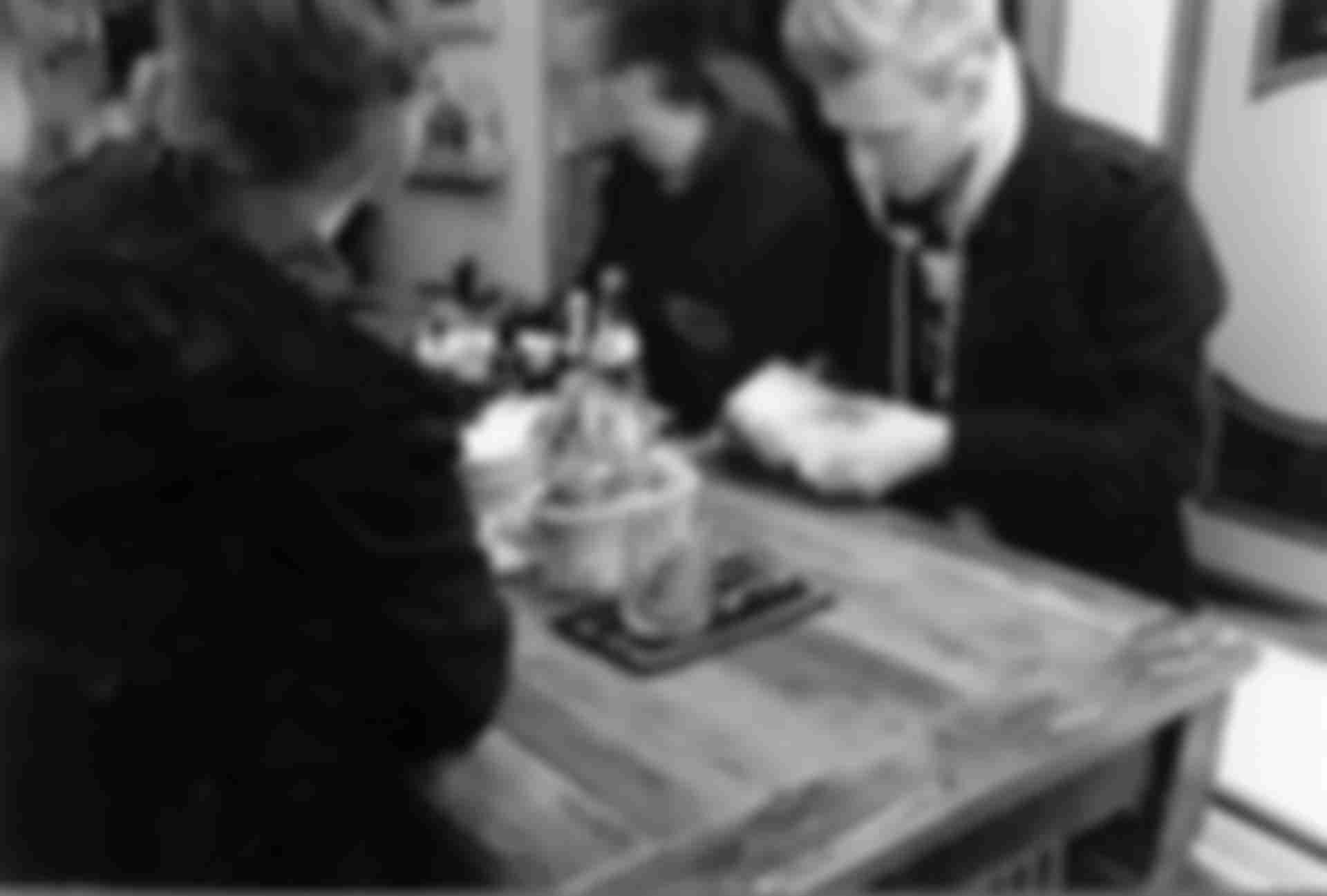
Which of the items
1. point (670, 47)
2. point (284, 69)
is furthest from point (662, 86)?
point (284, 69)

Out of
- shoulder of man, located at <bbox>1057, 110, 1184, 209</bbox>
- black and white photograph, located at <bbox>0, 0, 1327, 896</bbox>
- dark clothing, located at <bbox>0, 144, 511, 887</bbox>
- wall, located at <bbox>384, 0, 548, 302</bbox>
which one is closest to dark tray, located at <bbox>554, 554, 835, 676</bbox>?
black and white photograph, located at <bbox>0, 0, 1327, 896</bbox>

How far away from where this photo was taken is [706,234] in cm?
103

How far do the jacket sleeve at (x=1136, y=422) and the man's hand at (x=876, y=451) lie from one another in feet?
0.05

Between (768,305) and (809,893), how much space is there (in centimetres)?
53

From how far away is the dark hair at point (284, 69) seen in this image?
0.52 m

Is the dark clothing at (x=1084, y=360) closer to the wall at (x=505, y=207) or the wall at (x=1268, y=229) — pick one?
the wall at (x=1268, y=229)

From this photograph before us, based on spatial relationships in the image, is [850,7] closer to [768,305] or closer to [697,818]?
[768,305]

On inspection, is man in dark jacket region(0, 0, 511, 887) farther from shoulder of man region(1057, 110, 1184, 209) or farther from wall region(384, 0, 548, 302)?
shoulder of man region(1057, 110, 1184, 209)

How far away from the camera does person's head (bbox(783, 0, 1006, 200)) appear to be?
78cm

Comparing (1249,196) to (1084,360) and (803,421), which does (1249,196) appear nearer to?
(1084,360)

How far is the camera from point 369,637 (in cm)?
55

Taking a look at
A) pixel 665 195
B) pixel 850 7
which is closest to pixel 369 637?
pixel 850 7

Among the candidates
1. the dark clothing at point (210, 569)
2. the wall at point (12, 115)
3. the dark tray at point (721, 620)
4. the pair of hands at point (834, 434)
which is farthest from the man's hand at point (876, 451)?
the wall at point (12, 115)

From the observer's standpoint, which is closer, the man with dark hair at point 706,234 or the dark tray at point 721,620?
the dark tray at point 721,620
